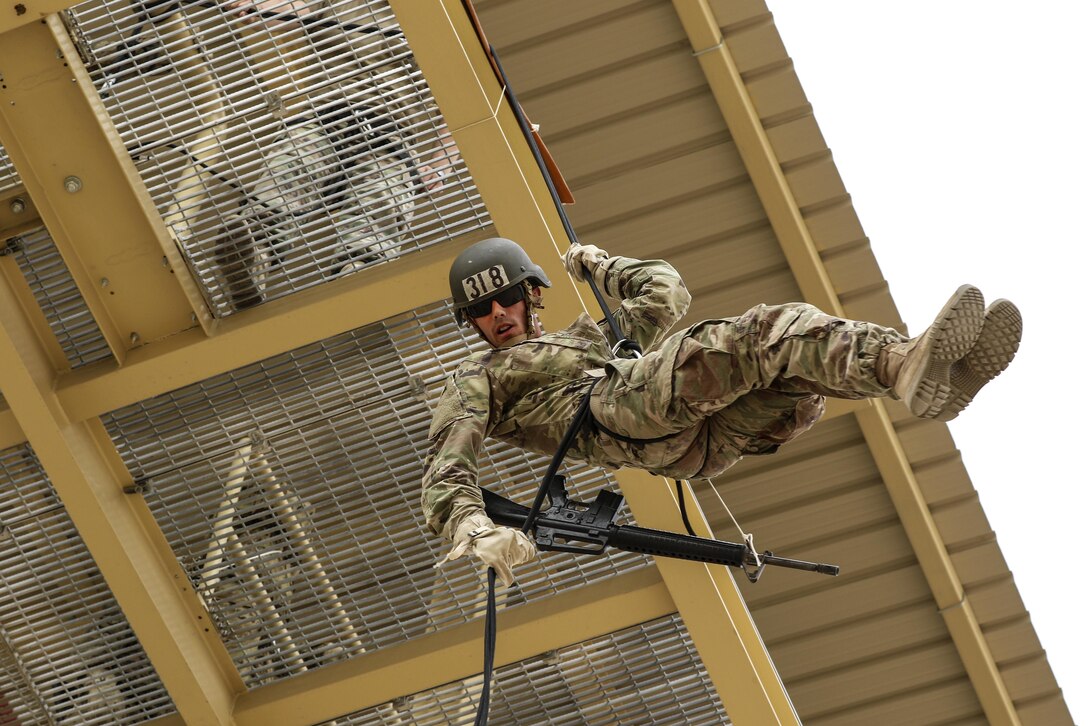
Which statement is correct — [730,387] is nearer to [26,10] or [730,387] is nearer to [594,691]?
[594,691]

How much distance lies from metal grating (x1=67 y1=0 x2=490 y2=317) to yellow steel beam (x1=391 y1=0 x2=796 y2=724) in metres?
0.17

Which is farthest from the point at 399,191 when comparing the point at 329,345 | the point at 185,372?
the point at 185,372

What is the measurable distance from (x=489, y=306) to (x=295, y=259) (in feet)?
4.40

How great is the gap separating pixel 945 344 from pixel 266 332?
270 cm

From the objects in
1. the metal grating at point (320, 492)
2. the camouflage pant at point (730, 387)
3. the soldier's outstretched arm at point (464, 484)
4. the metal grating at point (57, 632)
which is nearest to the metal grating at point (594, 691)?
the metal grating at point (320, 492)

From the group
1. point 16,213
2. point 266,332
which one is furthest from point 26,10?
point 266,332

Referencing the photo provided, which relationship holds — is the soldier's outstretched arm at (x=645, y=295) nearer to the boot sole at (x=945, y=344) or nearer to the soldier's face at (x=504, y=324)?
the soldier's face at (x=504, y=324)

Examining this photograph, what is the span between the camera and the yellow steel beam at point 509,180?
4.09m

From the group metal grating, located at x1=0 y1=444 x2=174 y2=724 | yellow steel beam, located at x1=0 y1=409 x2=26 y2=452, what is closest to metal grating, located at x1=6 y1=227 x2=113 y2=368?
yellow steel beam, located at x1=0 y1=409 x2=26 y2=452

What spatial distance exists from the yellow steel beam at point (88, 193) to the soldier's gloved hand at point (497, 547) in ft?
6.76

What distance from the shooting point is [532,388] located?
3.45m

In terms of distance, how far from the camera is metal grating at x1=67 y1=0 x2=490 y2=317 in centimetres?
427

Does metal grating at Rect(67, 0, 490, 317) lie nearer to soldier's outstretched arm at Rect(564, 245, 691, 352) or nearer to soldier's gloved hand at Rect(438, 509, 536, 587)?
soldier's outstretched arm at Rect(564, 245, 691, 352)

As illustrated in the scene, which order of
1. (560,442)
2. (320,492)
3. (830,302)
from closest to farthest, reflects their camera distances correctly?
(560,442) < (320,492) < (830,302)
